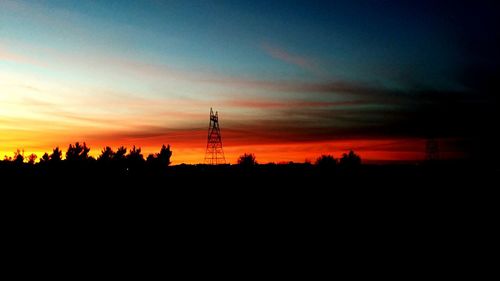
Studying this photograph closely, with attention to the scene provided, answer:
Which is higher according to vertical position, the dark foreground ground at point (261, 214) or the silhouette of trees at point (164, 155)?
the silhouette of trees at point (164, 155)

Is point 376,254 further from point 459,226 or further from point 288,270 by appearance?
point 459,226

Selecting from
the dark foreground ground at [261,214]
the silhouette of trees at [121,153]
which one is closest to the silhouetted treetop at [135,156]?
the silhouette of trees at [121,153]

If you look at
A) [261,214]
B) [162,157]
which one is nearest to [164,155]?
[162,157]

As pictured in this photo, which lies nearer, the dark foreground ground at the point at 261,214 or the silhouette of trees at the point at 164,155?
the dark foreground ground at the point at 261,214

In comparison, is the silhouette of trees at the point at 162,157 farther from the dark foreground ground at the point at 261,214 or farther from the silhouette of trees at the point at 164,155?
the dark foreground ground at the point at 261,214

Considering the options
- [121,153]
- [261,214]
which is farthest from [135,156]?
[261,214]

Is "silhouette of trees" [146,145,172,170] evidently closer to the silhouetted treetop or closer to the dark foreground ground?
the silhouetted treetop

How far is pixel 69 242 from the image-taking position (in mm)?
19109

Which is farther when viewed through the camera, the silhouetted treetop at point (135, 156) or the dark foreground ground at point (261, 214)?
the silhouetted treetop at point (135, 156)

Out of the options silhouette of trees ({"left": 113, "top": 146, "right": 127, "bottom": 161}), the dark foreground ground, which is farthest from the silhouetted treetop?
the dark foreground ground

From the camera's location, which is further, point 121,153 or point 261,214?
point 121,153

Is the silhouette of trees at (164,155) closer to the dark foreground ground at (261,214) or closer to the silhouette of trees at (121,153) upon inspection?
the silhouette of trees at (121,153)

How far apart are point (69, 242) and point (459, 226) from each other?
20.9 m

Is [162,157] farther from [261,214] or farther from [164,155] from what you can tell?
[261,214]
